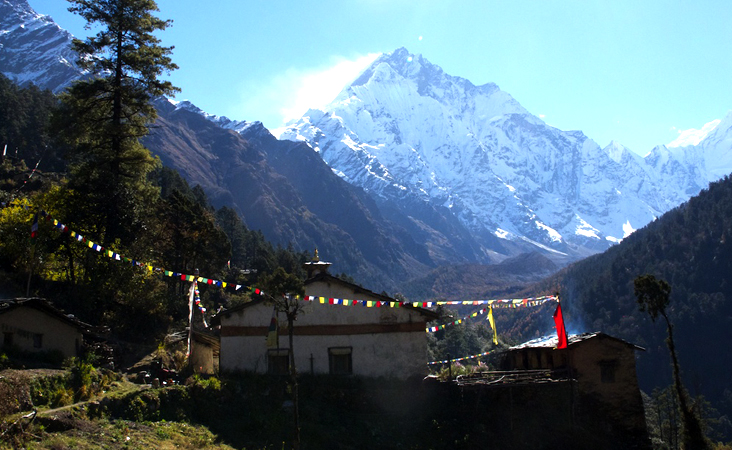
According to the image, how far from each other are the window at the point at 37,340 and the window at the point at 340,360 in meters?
10.9

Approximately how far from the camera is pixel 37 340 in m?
23.8

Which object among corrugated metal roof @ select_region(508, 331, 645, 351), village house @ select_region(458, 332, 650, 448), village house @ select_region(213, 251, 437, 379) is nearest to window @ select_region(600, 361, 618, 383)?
village house @ select_region(458, 332, 650, 448)

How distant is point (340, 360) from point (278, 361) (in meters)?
2.59

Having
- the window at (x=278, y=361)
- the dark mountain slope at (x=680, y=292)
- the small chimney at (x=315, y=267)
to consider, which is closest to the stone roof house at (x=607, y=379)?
the small chimney at (x=315, y=267)

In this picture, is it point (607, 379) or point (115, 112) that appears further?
point (115, 112)

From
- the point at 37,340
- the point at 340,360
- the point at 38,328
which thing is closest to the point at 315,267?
the point at 340,360

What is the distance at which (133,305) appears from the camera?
3378cm

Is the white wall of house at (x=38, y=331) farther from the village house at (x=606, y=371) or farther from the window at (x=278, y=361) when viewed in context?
the village house at (x=606, y=371)

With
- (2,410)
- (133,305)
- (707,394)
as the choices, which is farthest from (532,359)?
(707,394)

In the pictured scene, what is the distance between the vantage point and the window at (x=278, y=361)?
90.4 feet

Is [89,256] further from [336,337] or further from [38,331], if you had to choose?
[336,337]

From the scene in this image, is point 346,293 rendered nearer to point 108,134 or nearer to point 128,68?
point 108,134

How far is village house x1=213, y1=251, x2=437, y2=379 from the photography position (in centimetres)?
2755

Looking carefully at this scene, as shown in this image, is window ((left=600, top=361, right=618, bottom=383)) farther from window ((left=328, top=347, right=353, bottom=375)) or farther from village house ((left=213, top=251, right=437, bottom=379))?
window ((left=328, top=347, right=353, bottom=375))
